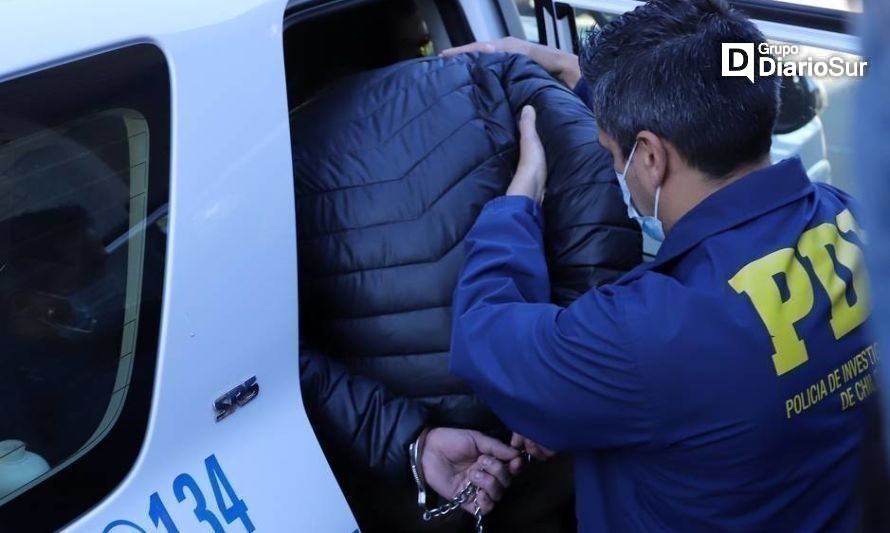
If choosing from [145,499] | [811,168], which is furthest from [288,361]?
[811,168]

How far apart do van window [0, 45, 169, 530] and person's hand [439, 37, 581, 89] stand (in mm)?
988

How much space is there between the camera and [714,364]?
1435mm

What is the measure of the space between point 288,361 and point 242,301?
169 millimetres

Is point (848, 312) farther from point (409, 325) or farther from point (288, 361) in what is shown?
point (288, 361)

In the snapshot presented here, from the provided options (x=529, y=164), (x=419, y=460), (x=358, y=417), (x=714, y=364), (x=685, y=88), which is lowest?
(x=419, y=460)

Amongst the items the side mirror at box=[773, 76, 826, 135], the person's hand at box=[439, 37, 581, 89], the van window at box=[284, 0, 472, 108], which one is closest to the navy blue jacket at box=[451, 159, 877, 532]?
the person's hand at box=[439, 37, 581, 89]

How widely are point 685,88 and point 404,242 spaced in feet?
1.77

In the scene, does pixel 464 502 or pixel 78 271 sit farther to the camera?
pixel 464 502

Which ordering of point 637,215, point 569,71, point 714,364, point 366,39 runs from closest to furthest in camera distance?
point 714,364 → point 637,215 → point 569,71 → point 366,39

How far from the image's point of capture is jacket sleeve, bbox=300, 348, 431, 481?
5.79 ft

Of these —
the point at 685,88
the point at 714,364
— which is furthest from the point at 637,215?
the point at 714,364

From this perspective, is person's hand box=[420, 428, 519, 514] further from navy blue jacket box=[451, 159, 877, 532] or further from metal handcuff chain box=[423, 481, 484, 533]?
navy blue jacket box=[451, 159, 877, 532]

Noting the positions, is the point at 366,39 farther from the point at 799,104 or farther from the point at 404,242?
the point at 799,104

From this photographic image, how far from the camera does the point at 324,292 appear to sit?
182 cm
